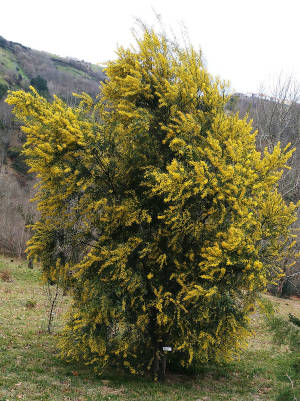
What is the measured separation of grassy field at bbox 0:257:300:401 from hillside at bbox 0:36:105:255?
5052mm

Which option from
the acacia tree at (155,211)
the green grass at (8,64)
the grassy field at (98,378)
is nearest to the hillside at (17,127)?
the green grass at (8,64)

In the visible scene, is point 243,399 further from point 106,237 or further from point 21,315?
point 21,315

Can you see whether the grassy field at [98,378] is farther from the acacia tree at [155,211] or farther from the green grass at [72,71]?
the green grass at [72,71]

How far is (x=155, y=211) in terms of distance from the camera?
8.30 m

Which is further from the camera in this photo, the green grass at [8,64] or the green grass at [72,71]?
the green grass at [72,71]

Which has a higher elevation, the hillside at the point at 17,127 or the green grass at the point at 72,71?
the green grass at the point at 72,71

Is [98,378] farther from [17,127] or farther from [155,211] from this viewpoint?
[17,127]

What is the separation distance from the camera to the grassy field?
268 inches

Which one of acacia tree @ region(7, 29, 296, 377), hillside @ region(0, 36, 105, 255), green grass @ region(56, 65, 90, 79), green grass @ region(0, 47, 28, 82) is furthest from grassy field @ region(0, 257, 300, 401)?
green grass @ region(56, 65, 90, 79)

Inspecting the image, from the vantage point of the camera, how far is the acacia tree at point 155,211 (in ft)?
23.9

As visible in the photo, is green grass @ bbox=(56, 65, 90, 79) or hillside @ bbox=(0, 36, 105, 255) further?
green grass @ bbox=(56, 65, 90, 79)

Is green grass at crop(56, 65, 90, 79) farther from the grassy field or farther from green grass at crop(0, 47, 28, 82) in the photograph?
the grassy field

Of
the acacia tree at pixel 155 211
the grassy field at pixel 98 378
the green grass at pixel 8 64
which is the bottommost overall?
the grassy field at pixel 98 378

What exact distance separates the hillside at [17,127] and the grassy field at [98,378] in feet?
16.6
